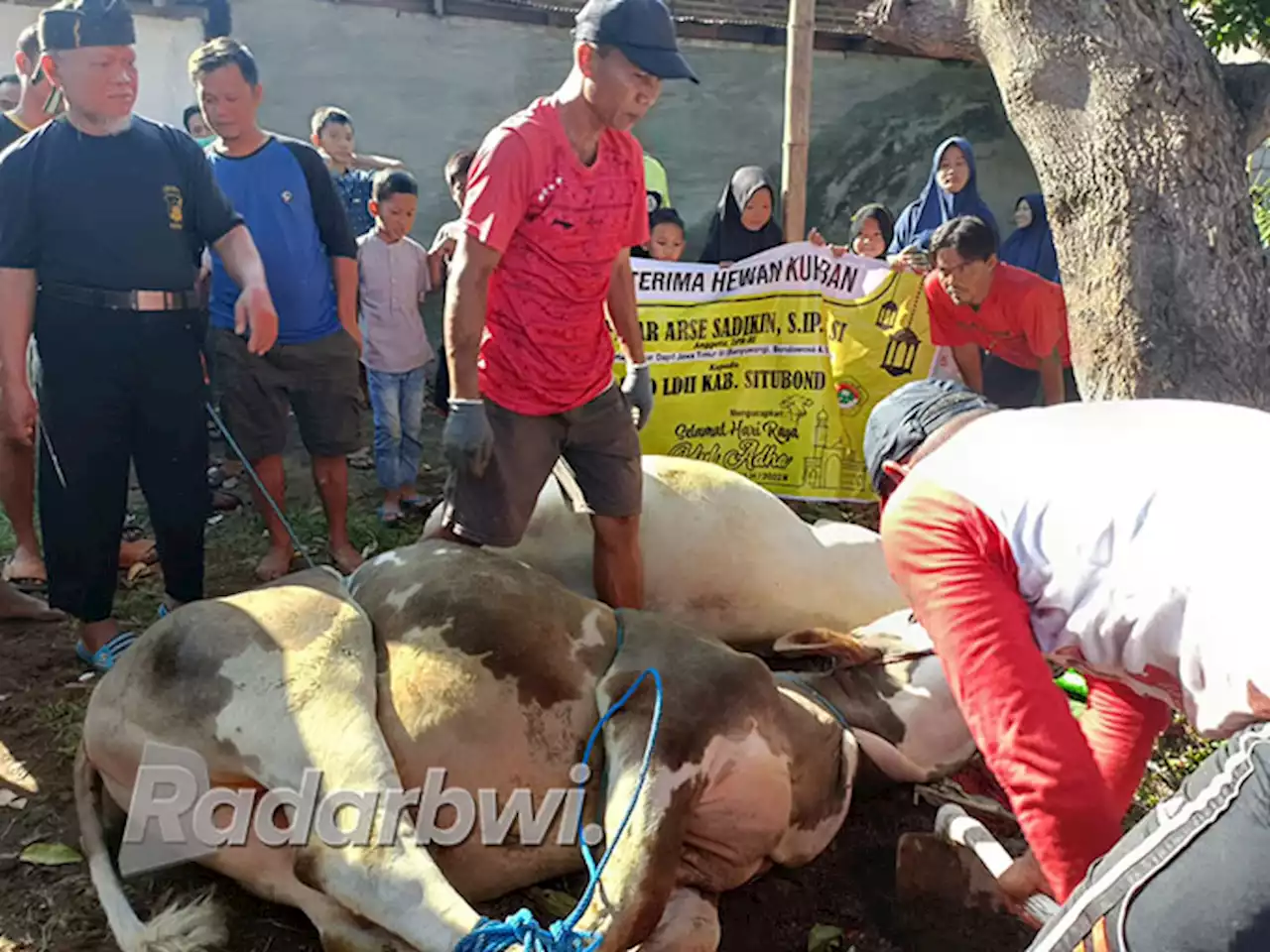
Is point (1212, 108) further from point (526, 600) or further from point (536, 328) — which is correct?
point (526, 600)

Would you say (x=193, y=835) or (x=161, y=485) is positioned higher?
(x=161, y=485)

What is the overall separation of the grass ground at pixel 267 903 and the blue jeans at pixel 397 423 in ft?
6.02

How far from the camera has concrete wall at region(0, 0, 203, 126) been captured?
7.44 meters

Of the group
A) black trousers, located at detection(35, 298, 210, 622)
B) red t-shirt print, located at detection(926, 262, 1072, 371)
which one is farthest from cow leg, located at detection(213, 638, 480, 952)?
red t-shirt print, located at detection(926, 262, 1072, 371)

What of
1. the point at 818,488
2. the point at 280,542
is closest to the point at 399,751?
the point at 280,542

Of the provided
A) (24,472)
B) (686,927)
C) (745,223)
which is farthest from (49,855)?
(745,223)

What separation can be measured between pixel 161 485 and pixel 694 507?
5.64 feet

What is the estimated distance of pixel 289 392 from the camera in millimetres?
4180

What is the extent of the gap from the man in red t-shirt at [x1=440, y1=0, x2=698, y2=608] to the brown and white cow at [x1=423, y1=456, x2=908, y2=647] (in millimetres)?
177

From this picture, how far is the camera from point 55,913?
93.2 inches

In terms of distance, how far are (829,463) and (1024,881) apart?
370cm

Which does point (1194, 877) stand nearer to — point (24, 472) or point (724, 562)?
point (724, 562)

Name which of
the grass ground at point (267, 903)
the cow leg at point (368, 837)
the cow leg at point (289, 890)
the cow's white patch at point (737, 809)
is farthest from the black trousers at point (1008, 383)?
the cow leg at point (289, 890)

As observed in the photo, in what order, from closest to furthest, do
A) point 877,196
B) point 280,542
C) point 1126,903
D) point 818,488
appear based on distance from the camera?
point 1126,903
point 280,542
point 818,488
point 877,196
